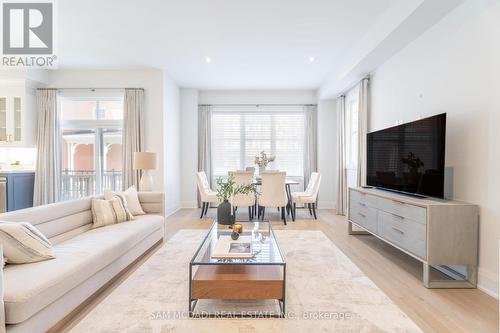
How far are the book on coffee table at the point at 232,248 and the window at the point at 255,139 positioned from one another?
4337 mm

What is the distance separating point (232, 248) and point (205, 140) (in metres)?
4.66

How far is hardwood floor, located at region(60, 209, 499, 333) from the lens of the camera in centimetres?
194

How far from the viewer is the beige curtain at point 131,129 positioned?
5387 mm

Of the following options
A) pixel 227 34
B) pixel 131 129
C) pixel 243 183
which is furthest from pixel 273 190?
pixel 131 129

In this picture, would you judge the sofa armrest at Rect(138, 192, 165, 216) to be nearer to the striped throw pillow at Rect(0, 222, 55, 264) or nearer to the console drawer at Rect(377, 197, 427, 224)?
the striped throw pillow at Rect(0, 222, 55, 264)

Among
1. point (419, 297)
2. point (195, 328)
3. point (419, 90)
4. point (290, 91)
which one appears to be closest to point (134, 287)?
point (195, 328)

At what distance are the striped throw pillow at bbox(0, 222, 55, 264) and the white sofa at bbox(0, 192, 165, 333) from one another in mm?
56

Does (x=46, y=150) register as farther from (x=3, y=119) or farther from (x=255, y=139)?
(x=255, y=139)

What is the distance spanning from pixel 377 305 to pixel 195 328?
140cm

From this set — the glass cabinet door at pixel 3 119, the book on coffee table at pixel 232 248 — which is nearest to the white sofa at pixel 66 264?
the book on coffee table at pixel 232 248

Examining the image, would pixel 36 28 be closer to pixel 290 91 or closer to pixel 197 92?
pixel 197 92

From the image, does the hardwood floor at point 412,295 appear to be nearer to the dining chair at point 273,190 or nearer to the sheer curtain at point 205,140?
the dining chair at point 273,190

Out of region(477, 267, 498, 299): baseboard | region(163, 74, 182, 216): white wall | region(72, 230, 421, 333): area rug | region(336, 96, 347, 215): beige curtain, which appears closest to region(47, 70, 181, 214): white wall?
region(163, 74, 182, 216): white wall

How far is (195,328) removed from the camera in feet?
6.09
